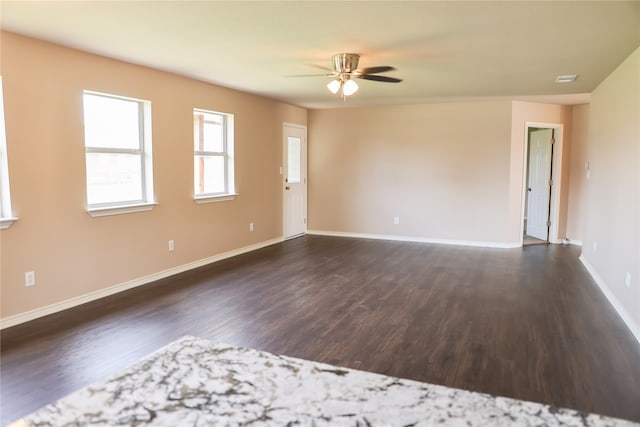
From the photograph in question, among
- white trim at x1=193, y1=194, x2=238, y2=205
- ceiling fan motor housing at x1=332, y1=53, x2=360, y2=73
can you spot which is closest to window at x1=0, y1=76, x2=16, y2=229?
white trim at x1=193, y1=194, x2=238, y2=205

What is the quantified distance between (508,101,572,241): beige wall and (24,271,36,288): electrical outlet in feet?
21.2

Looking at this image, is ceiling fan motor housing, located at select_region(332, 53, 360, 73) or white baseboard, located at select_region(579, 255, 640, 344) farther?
ceiling fan motor housing, located at select_region(332, 53, 360, 73)

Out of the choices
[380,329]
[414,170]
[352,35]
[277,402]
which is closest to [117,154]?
[352,35]

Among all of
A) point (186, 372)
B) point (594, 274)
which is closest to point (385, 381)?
point (186, 372)

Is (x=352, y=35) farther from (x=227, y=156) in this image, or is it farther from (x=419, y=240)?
(x=419, y=240)

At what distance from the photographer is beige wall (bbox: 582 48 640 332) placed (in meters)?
3.70

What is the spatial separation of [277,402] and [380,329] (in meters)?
2.88

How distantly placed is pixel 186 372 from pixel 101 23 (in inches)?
125

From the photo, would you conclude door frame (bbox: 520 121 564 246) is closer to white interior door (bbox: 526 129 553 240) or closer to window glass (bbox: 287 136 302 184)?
white interior door (bbox: 526 129 553 240)

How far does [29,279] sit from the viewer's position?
12.1ft

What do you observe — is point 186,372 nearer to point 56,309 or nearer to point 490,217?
point 56,309

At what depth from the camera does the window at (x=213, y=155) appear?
18.7 ft

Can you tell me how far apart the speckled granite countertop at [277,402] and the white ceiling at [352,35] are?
2517mm

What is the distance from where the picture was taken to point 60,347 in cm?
317
